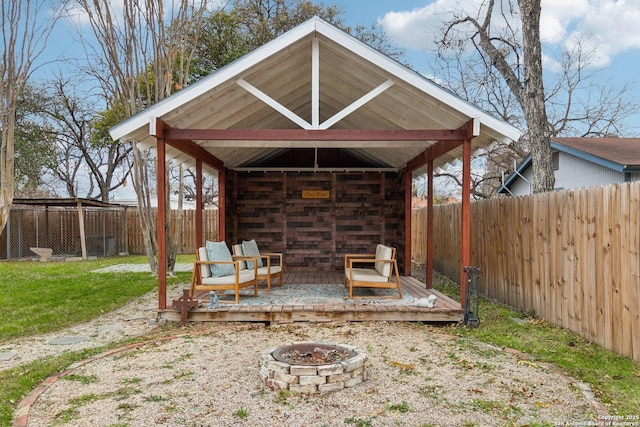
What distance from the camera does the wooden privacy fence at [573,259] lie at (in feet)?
13.4

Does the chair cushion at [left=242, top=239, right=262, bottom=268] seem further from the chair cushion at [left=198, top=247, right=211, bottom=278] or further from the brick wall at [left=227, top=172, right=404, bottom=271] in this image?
the brick wall at [left=227, top=172, right=404, bottom=271]

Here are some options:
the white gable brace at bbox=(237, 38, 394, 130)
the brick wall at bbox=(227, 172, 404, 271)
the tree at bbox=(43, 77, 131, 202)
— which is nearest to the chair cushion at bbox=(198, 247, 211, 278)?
the white gable brace at bbox=(237, 38, 394, 130)

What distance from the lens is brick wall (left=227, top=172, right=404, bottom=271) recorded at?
31.7ft

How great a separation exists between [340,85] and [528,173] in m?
12.7

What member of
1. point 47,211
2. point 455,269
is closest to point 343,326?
point 455,269

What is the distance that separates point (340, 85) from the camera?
6.55 metres

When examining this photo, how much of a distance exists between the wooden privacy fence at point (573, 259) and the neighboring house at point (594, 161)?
6078 millimetres

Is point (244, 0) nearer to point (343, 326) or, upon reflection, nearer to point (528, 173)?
point (528, 173)

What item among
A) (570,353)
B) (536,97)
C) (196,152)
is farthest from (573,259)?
(196,152)

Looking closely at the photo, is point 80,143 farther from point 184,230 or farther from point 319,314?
point 319,314

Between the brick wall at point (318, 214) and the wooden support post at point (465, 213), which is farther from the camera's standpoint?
the brick wall at point (318, 214)

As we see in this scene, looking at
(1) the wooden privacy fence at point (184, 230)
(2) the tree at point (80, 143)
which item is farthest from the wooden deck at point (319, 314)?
(2) the tree at point (80, 143)

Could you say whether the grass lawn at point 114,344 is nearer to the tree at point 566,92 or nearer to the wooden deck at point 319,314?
the wooden deck at point 319,314

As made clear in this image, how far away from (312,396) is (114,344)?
2626 millimetres
